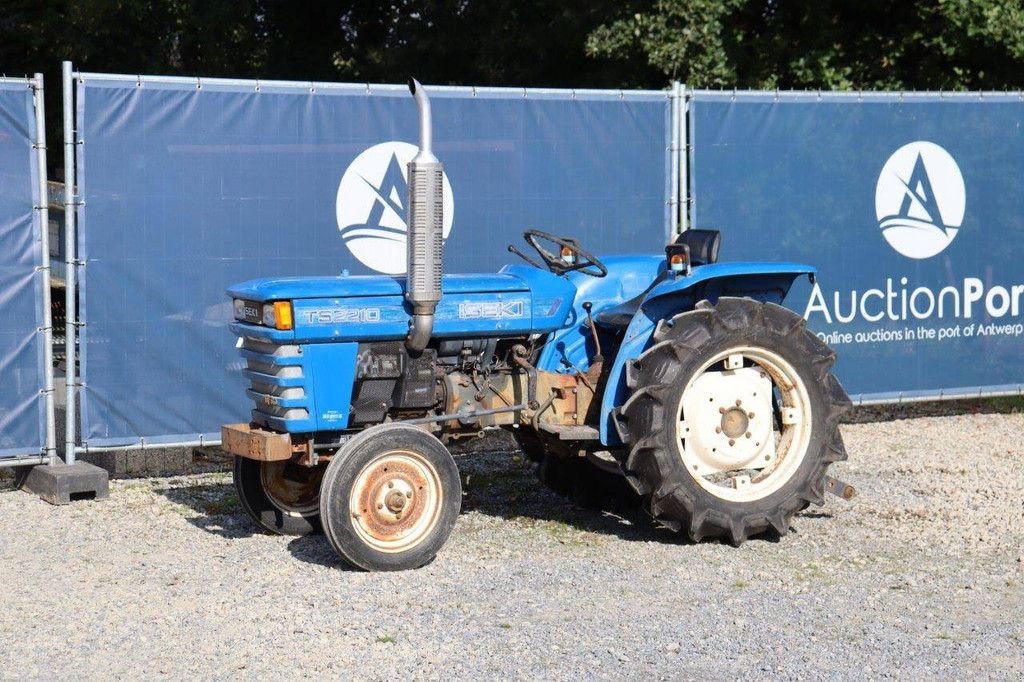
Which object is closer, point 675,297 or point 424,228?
point 424,228

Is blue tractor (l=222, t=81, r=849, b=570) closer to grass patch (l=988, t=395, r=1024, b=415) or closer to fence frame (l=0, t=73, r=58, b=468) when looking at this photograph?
fence frame (l=0, t=73, r=58, b=468)

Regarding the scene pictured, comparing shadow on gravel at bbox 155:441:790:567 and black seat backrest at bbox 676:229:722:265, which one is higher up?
black seat backrest at bbox 676:229:722:265

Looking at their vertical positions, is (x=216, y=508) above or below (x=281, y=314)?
below

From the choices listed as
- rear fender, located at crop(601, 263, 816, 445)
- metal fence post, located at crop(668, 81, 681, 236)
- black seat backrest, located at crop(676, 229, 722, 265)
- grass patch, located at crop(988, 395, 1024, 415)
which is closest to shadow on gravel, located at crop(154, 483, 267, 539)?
rear fender, located at crop(601, 263, 816, 445)

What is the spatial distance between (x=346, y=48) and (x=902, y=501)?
16534mm

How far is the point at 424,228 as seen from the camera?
6.87m

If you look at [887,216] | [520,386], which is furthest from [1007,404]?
[520,386]

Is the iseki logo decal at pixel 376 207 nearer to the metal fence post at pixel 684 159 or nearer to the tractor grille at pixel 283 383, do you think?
the metal fence post at pixel 684 159

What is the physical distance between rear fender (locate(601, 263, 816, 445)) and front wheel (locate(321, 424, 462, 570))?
0.91m

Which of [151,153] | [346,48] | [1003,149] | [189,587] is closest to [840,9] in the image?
[1003,149]

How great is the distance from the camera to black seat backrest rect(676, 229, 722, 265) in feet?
25.9

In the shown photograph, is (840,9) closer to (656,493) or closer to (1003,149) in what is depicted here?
(1003,149)

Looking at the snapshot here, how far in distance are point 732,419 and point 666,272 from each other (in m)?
0.89

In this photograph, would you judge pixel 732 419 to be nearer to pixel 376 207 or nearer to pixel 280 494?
pixel 280 494
